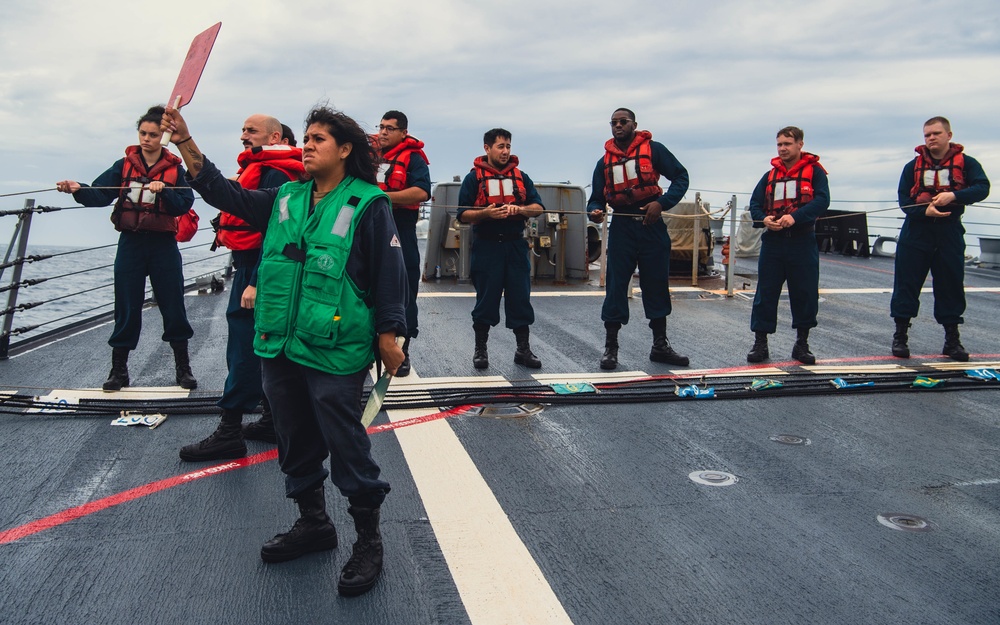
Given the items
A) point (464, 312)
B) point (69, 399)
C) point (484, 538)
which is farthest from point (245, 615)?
point (464, 312)

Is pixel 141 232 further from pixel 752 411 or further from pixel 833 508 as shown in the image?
pixel 833 508

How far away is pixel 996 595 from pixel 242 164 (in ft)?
13.3

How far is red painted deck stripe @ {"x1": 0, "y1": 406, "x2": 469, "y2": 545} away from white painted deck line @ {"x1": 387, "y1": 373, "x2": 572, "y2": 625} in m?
0.58

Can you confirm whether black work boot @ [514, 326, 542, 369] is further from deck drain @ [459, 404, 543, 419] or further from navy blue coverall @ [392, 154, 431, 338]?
deck drain @ [459, 404, 543, 419]

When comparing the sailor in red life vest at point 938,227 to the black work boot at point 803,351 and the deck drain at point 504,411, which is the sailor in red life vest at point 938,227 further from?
the deck drain at point 504,411

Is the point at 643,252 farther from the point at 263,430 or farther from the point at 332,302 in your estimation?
the point at 332,302

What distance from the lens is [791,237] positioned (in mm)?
7359

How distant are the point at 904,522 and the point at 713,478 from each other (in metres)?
0.93

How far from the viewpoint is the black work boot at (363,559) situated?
308 cm

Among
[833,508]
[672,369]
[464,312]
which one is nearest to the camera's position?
[833,508]

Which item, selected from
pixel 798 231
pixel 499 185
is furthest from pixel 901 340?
pixel 499 185

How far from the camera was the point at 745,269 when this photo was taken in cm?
1619

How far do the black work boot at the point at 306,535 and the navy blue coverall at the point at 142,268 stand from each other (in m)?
2.99

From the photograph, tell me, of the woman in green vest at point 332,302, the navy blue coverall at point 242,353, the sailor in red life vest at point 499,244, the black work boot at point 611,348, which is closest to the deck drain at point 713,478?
the woman in green vest at point 332,302
